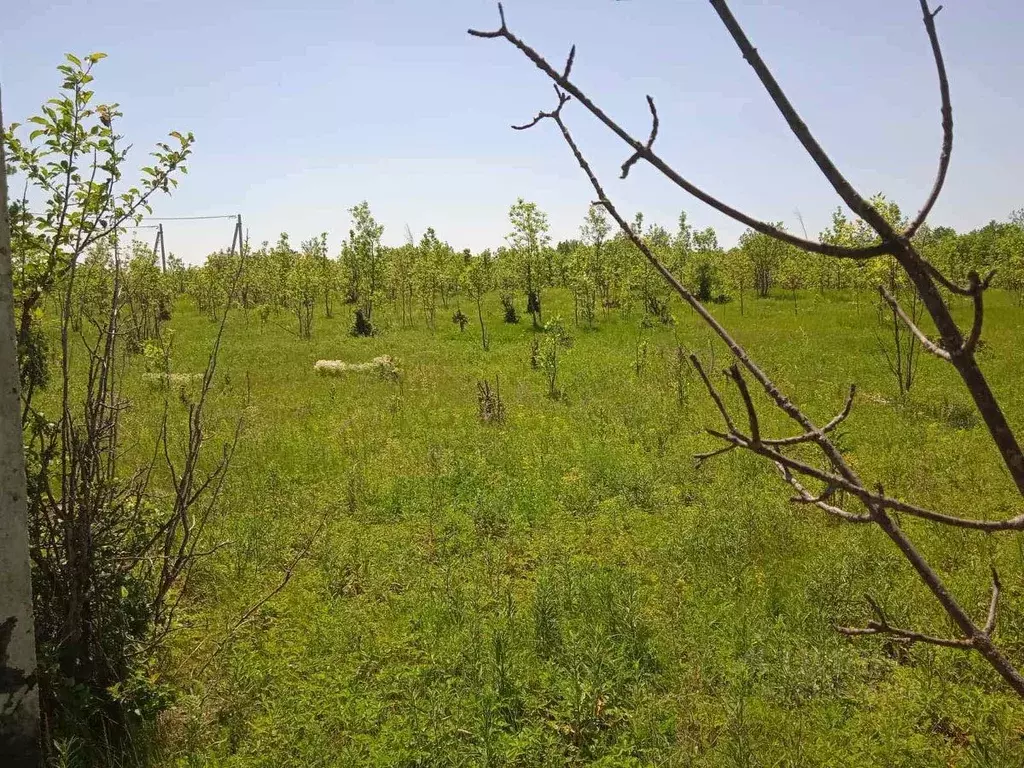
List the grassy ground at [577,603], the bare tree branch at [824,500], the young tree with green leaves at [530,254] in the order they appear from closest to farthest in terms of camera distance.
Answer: the bare tree branch at [824,500] < the grassy ground at [577,603] < the young tree with green leaves at [530,254]

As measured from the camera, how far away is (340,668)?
456cm

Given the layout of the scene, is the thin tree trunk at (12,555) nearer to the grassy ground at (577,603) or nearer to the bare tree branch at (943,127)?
the grassy ground at (577,603)

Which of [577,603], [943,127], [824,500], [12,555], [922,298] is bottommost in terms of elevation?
[577,603]

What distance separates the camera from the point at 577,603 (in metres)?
5.32

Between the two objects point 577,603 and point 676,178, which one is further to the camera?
point 577,603

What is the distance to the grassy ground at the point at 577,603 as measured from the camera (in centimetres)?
380

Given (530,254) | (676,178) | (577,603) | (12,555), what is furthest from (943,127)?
(530,254)

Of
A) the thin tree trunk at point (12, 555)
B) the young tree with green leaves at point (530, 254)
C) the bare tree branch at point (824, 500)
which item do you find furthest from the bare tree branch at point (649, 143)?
the young tree with green leaves at point (530, 254)

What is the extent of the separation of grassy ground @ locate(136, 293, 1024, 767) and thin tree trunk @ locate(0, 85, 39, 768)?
1660mm

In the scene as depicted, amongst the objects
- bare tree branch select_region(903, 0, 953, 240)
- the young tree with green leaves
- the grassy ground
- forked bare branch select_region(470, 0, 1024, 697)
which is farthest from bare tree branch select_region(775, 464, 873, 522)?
the young tree with green leaves

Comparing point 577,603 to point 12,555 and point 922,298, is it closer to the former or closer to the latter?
point 12,555

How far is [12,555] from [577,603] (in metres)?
4.19

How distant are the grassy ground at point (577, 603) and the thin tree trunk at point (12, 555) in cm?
166

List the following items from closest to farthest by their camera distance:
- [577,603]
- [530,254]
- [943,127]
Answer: [943,127] → [577,603] → [530,254]
